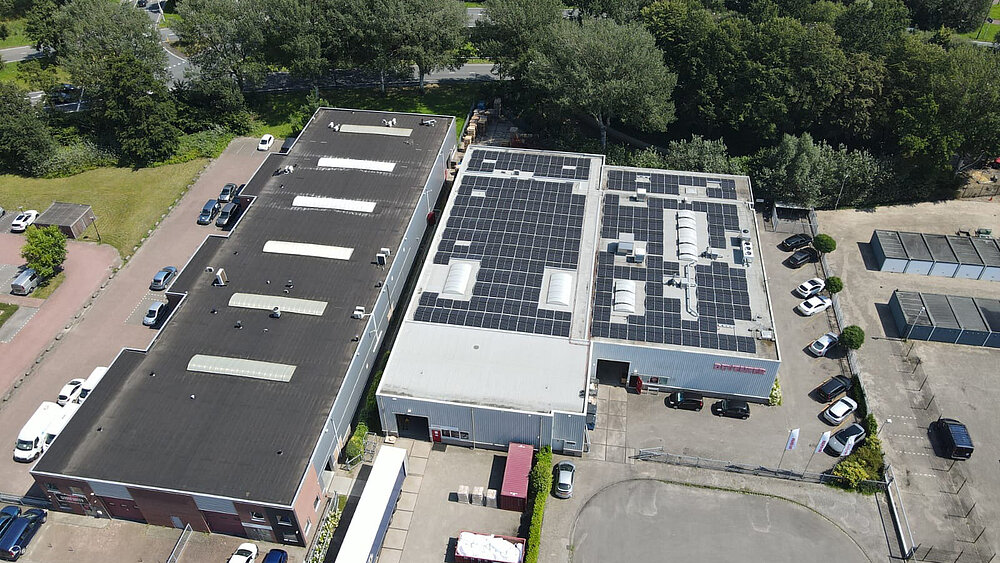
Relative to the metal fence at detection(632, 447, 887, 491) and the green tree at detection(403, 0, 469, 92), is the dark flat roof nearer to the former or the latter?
the metal fence at detection(632, 447, 887, 491)

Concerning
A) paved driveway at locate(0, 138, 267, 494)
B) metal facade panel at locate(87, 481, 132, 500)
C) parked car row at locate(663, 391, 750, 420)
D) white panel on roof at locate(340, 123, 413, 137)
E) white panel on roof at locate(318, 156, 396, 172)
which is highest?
white panel on roof at locate(340, 123, 413, 137)

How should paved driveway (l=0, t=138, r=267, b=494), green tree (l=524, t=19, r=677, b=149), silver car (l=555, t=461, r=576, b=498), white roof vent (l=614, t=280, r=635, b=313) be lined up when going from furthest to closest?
green tree (l=524, t=19, r=677, b=149) → white roof vent (l=614, t=280, r=635, b=313) → paved driveway (l=0, t=138, r=267, b=494) → silver car (l=555, t=461, r=576, b=498)

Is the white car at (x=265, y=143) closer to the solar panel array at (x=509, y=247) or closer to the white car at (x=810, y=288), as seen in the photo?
the solar panel array at (x=509, y=247)

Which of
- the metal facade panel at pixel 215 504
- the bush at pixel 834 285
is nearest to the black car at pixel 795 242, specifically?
the bush at pixel 834 285

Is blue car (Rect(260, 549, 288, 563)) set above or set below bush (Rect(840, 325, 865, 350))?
below

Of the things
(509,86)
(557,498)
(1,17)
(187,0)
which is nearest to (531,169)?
(509,86)

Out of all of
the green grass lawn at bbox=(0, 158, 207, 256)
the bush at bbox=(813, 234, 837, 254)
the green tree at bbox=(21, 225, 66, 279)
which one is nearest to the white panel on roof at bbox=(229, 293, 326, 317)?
the green tree at bbox=(21, 225, 66, 279)

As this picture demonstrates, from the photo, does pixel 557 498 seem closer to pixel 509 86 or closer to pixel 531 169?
pixel 531 169
